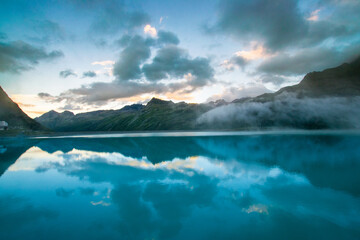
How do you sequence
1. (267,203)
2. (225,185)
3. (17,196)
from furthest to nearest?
(225,185), (17,196), (267,203)

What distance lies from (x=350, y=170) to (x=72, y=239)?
31.1 metres

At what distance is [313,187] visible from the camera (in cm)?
1692

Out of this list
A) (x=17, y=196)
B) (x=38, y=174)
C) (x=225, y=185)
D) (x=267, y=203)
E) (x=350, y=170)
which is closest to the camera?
(x=267, y=203)

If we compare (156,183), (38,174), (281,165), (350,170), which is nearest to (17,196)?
(38,174)

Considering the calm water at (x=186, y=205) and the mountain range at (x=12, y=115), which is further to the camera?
the mountain range at (x=12, y=115)

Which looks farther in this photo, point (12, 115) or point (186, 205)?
Result: point (12, 115)

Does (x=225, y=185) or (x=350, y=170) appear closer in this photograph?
(x=225, y=185)

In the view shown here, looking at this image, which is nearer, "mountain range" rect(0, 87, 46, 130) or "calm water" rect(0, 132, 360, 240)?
"calm water" rect(0, 132, 360, 240)

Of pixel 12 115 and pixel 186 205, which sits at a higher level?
pixel 12 115

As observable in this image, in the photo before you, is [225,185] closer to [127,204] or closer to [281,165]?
[127,204]

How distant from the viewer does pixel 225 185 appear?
719 inches

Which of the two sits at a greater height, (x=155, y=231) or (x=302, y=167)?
(x=155, y=231)

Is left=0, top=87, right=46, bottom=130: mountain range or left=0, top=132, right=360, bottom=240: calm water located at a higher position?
left=0, top=87, right=46, bottom=130: mountain range

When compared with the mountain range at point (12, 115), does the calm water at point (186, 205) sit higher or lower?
lower
